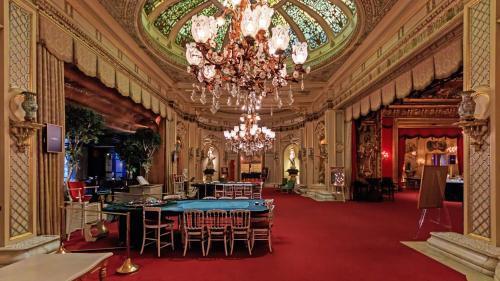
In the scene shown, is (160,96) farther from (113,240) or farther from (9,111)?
(9,111)

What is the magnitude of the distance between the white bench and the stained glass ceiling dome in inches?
252

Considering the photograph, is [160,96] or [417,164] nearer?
[160,96]

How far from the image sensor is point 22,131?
384 centimetres

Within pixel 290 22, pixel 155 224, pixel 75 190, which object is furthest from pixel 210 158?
pixel 155 224

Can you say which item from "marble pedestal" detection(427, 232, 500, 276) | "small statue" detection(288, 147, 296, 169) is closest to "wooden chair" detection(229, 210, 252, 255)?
"marble pedestal" detection(427, 232, 500, 276)

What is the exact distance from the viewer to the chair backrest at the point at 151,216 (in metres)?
4.90

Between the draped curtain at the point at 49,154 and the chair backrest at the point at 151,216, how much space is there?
1.21 meters

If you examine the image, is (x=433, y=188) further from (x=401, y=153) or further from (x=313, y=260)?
(x=401, y=153)

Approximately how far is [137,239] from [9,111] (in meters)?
2.74

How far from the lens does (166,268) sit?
422 cm

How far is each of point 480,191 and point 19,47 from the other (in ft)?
19.5

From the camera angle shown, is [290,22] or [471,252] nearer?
[471,252]

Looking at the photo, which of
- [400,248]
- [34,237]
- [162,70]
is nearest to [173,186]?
[162,70]

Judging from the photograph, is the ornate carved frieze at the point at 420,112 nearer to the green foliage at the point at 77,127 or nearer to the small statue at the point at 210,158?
the small statue at the point at 210,158
